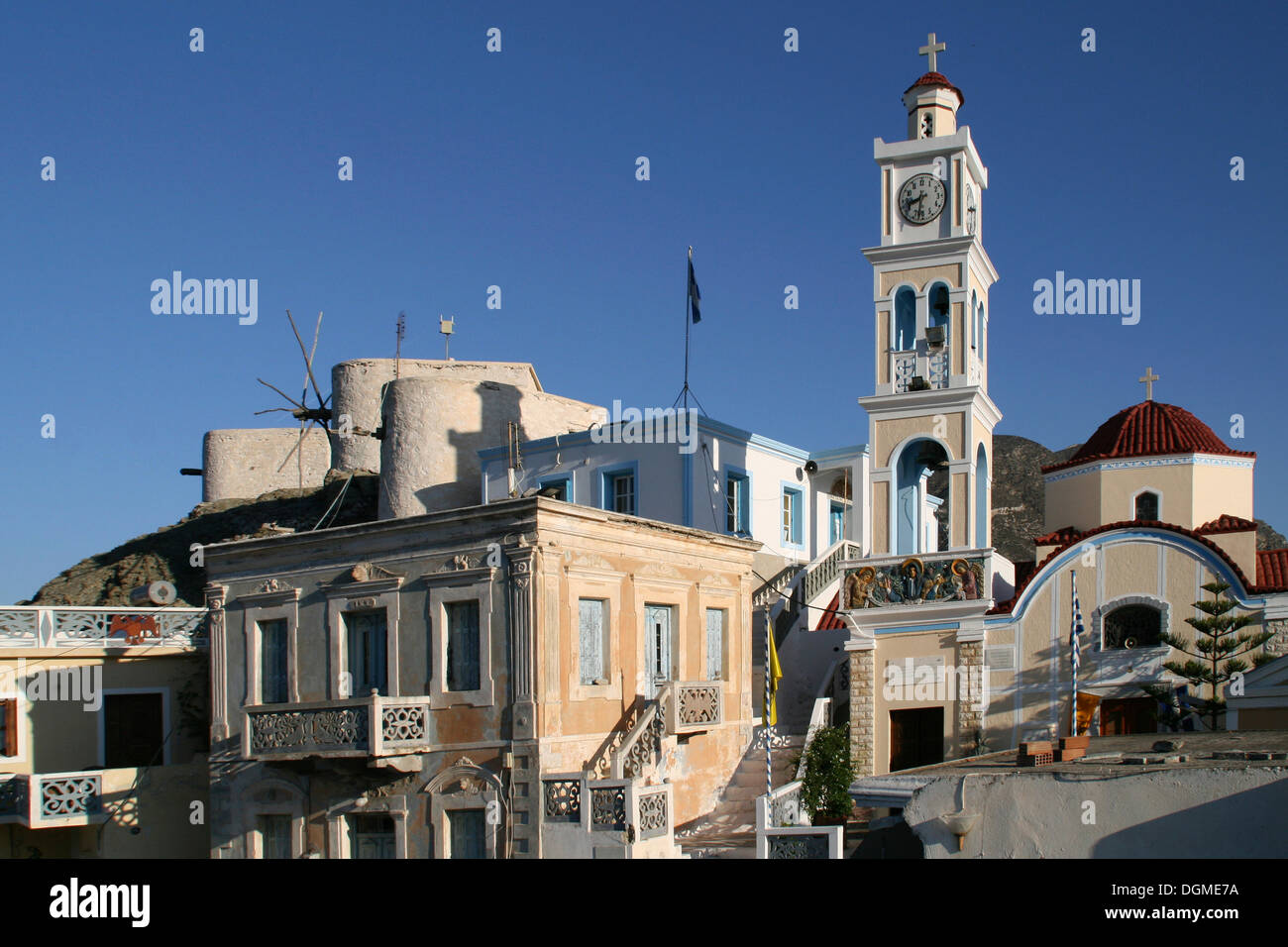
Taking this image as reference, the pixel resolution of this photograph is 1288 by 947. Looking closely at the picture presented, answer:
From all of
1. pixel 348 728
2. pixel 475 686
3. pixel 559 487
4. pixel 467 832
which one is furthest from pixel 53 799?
pixel 559 487

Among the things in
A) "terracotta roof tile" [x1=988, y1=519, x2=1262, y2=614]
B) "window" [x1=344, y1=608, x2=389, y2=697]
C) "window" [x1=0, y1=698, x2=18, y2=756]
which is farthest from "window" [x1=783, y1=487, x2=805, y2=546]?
"window" [x1=0, y1=698, x2=18, y2=756]

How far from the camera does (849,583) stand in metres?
27.3

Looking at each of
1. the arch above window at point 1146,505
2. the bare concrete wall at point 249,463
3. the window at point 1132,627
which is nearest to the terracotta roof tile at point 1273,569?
the window at point 1132,627

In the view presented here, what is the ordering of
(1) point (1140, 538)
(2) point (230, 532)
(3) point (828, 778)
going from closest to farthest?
(1) point (1140, 538) → (3) point (828, 778) → (2) point (230, 532)

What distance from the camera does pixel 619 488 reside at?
35.2 meters

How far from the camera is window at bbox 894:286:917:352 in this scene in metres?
27.9

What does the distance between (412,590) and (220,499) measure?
39.8m

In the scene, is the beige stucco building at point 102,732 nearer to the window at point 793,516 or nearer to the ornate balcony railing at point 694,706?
the ornate balcony railing at point 694,706

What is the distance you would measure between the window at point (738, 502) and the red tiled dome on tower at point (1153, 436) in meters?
7.37

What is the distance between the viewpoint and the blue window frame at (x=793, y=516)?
1436 inches

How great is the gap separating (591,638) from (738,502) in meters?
9.79

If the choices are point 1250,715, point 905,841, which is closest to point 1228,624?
point 1250,715

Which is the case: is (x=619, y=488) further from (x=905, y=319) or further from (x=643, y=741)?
(x=643, y=741)
